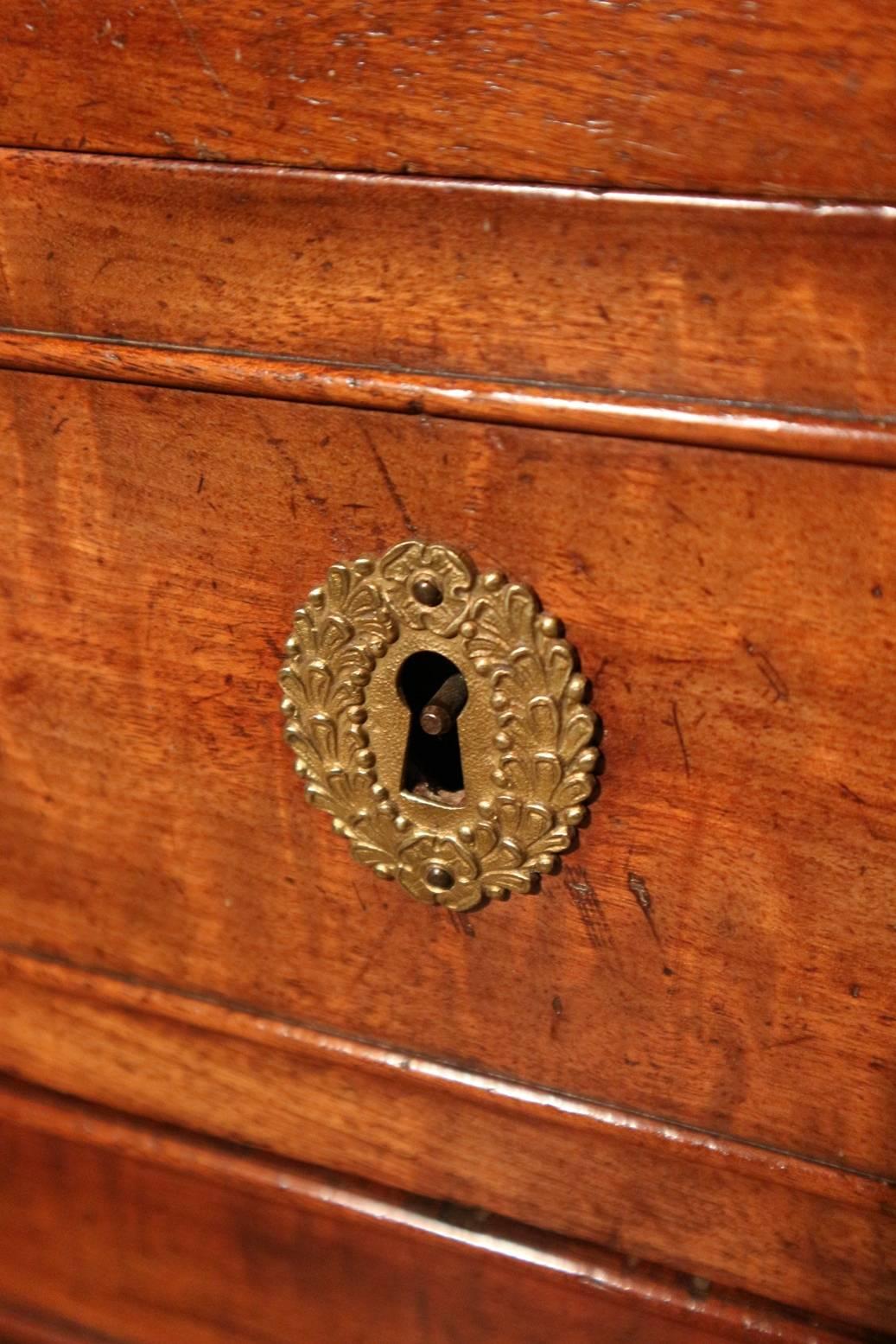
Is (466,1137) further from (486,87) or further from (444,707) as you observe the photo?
(486,87)

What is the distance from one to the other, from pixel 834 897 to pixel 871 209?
0.25 m

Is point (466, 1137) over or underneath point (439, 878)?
underneath

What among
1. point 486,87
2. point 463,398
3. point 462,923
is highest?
point 486,87

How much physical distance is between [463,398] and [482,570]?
0.07 m

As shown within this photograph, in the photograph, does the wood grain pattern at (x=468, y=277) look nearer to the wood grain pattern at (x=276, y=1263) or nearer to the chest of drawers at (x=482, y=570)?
the chest of drawers at (x=482, y=570)

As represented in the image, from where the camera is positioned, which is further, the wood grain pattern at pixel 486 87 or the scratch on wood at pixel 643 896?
the scratch on wood at pixel 643 896

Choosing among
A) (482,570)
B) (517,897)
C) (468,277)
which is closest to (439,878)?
(517,897)

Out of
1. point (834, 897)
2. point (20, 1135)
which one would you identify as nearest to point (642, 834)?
point (834, 897)

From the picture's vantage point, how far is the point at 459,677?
62cm

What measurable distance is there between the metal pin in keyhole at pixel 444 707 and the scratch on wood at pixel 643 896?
10cm

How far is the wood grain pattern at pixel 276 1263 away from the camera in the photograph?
0.72 m

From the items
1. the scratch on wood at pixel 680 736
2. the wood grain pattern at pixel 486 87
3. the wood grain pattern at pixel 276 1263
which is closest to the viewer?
the wood grain pattern at pixel 486 87

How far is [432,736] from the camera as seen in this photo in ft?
2.10

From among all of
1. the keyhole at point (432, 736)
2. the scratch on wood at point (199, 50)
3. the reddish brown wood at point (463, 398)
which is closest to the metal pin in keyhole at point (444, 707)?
the keyhole at point (432, 736)
